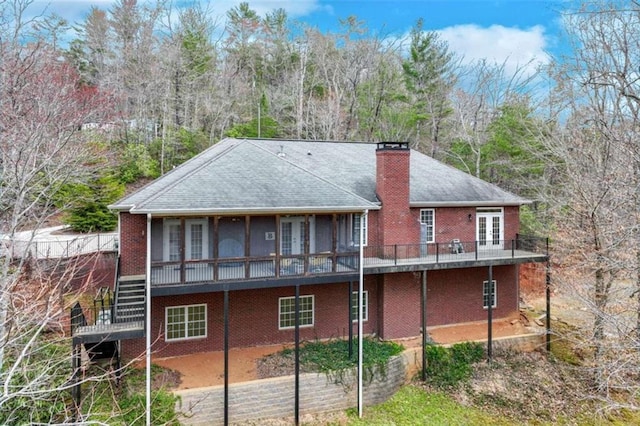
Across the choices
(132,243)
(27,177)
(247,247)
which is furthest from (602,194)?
(27,177)

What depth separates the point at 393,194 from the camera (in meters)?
16.3

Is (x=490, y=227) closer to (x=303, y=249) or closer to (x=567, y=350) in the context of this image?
(x=567, y=350)

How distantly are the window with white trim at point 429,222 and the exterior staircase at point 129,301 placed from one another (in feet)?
37.9

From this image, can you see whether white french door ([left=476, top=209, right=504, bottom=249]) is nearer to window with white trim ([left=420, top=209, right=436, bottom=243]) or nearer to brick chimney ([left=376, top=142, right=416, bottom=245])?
window with white trim ([left=420, top=209, right=436, bottom=243])

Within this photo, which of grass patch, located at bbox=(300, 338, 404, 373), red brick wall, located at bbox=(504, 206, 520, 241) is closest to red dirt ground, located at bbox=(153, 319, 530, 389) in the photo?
grass patch, located at bbox=(300, 338, 404, 373)

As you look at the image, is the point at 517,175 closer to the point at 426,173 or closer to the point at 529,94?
the point at 529,94

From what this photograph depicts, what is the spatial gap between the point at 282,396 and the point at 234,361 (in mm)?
2237

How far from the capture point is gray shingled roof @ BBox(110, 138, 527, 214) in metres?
11.9

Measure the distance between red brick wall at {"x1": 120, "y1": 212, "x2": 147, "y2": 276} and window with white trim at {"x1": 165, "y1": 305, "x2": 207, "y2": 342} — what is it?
190 centimetres

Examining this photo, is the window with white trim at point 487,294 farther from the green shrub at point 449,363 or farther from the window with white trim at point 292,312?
the window with white trim at point 292,312

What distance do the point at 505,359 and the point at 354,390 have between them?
691 centimetres

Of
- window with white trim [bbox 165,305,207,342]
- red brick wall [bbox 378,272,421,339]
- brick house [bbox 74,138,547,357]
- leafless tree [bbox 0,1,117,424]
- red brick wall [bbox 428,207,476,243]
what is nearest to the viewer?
leafless tree [bbox 0,1,117,424]

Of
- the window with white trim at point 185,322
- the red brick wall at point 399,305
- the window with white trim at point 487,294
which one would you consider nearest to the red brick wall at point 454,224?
the window with white trim at point 487,294

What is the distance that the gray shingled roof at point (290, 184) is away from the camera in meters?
11.9
